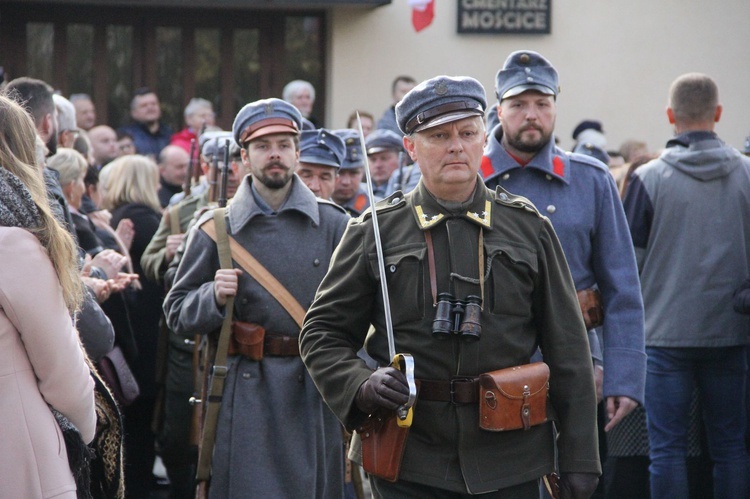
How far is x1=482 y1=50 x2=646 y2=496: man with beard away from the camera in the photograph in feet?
16.6

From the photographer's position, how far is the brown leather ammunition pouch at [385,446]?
3.87m

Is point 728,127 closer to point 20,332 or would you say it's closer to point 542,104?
point 542,104

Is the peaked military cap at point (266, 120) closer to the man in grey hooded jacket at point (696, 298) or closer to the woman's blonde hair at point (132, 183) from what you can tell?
the man in grey hooded jacket at point (696, 298)

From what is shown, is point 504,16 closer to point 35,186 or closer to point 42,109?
point 42,109

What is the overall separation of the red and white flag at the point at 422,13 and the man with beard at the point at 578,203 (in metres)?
9.16

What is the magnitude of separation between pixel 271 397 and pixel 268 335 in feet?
0.91

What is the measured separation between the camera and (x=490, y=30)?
15.2 metres

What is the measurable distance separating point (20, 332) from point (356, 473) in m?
2.82

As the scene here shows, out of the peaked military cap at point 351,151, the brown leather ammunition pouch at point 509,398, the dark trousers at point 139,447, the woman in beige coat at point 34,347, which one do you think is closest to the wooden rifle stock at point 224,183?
the peaked military cap at point 351,151

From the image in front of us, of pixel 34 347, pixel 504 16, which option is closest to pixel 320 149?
pixel 34 347

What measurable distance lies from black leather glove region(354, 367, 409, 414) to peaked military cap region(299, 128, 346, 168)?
326 centimetres

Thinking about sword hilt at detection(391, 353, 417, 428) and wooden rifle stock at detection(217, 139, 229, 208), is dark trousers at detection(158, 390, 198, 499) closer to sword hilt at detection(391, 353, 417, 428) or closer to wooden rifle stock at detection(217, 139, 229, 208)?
wooden rifle stock at detection(217, 139, 229, 208)

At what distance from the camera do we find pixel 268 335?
5.71 m

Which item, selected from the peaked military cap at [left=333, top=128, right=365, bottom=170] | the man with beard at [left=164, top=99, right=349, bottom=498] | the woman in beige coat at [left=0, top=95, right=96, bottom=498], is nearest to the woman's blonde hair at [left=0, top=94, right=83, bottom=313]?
the woman in beige coat at [left=0, top=95, right=96, bottom=498]
